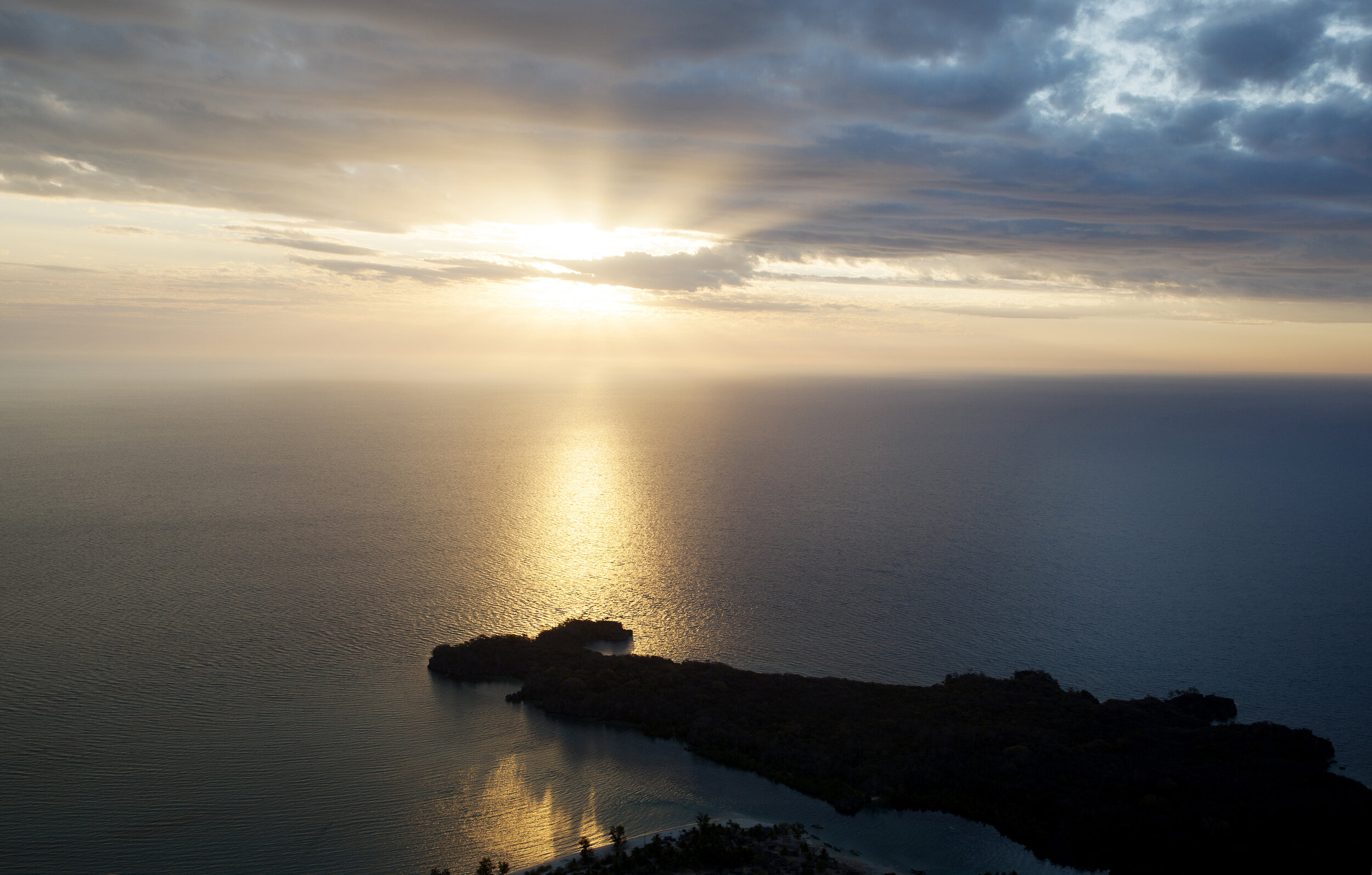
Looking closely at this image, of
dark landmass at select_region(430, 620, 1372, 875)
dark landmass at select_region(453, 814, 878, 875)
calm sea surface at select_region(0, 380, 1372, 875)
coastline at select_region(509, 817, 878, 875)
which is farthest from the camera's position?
calm sea surface at select_region(0, 380, 1372, 875)

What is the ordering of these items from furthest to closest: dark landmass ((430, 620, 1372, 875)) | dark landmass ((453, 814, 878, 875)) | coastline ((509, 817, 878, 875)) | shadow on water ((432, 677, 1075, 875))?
shadow on water ((432, 677, 1075, 875)) < dark landmass ((430, 620, 1372, 875)) < coastline ((509, 817, 878, 875)) < dark landmass ((453, 814, 878, 875))

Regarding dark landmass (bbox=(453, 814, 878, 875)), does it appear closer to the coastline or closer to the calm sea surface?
the coastline

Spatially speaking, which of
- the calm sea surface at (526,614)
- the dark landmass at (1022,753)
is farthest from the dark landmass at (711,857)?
the dark landmass at (1022,753)

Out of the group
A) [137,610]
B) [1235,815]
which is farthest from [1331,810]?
[137,610]

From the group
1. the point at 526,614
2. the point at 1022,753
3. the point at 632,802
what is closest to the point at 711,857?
the point at 632,802

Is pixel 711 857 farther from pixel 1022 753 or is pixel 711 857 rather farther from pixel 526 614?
pixel 526 614

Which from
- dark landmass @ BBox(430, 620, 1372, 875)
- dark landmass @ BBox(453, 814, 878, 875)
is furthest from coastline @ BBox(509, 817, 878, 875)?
dark landmass @ BBox(430, 620, 1372, 875)
